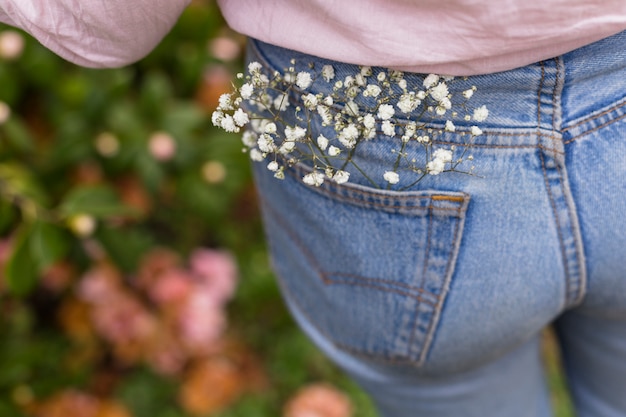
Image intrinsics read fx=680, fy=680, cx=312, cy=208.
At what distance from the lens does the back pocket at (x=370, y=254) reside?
745 mm

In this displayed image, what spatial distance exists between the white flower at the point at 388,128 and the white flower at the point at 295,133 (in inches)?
3.6

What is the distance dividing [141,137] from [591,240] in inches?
52.2

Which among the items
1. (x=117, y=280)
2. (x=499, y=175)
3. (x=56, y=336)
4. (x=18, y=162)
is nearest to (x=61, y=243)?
(x=18, y=162)

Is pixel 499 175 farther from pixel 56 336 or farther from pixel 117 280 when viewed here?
pixel 56 336

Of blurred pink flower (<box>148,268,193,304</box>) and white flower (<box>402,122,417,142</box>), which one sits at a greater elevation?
white flower (<box>402,122,417,142</box>)

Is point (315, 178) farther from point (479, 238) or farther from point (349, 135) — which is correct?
point (479, 238)

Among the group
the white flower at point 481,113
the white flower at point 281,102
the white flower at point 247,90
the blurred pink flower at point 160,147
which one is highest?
the white flower at point 481,113

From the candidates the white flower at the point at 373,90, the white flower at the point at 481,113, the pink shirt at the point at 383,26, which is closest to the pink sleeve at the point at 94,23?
the pink shirt at the point at 383,26

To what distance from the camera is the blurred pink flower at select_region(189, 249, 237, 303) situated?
204 cm

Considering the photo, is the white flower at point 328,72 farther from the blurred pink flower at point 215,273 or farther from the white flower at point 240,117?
the blurred pink flower at point 215,273

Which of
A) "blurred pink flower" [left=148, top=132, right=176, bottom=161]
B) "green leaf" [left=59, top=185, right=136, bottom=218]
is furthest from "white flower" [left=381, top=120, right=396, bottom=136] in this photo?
"blurred pink flower" [left=148, top=132, right=176, bottom=161]

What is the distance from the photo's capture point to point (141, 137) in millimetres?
1803

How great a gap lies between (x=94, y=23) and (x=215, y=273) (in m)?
1.41

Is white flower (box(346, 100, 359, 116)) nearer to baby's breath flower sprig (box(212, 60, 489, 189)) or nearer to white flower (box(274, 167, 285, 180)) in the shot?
baby's breath flower sprig (box(212, 60, 489, 189))
